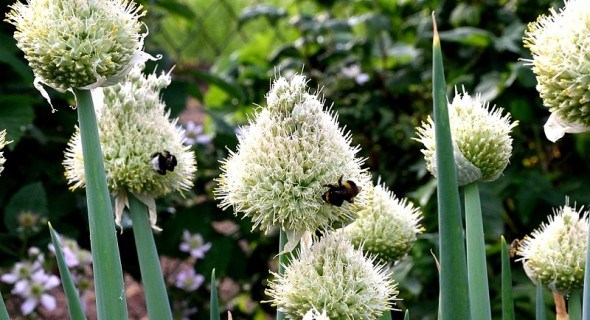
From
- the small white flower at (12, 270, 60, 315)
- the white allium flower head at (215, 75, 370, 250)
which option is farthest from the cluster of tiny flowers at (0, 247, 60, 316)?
the white allium flower head at (215, 75, 370, 250)

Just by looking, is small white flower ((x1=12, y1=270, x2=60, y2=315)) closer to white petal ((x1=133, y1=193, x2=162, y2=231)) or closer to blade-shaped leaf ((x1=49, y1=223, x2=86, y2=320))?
white petal ((x1=133, y1=193, x2=162, y2=231))

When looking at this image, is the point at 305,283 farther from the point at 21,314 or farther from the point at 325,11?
the point at 325,11

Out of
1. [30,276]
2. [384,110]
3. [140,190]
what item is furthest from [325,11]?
[140,190]

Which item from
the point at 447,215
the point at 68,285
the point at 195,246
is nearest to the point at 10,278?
the point at 195,246

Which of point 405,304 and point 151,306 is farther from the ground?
point 405,304

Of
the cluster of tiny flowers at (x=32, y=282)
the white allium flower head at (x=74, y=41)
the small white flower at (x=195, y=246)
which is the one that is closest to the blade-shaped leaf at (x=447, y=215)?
the white allium flower head at (x=74, y=41)

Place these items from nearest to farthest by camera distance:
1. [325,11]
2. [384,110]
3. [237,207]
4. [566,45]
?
[566,45]
[237,207]
[384,110]
[325,11]

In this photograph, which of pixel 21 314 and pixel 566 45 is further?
pixel 21 314

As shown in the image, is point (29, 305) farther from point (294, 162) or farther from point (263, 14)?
point (294, 162)
